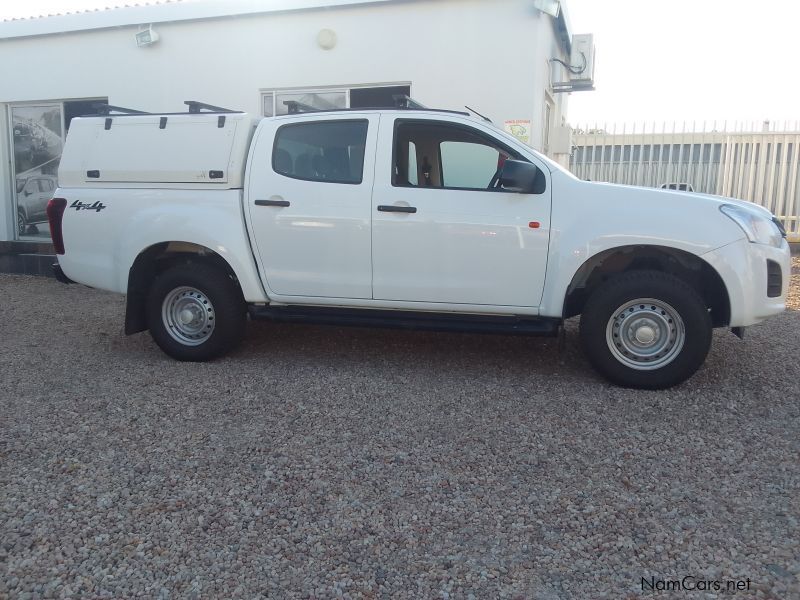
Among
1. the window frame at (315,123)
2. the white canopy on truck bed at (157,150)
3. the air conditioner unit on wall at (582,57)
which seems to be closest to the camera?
the window frame at (315,123)

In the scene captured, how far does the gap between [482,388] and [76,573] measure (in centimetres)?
292

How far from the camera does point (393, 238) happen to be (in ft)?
16.1

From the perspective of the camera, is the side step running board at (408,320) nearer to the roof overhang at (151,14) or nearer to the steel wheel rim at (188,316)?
the steel wheel rim at (188,316)

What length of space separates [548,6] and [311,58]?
3.16 metres

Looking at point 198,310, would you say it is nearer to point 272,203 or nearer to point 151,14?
point 272,203

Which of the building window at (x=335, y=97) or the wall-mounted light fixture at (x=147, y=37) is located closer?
the building window at (x=335, y=97)

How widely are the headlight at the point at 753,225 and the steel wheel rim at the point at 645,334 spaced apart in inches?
28.0

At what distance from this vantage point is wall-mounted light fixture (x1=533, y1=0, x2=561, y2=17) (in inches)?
315

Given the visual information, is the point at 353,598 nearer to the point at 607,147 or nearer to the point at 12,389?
the point at 12,389

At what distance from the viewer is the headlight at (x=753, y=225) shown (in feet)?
14.7

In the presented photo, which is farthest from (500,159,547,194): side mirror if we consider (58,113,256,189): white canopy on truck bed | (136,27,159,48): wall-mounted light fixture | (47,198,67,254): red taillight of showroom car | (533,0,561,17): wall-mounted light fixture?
(136,27,159,48): wall-mounted light fixture

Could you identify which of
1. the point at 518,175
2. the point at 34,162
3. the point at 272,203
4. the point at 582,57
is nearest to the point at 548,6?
the point at 582,57

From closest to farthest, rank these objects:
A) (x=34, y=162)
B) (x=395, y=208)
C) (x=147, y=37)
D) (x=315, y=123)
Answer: (x=395, y=208)
(x=315, y=123)
(x=147, y=37)
(x=34, y=162)

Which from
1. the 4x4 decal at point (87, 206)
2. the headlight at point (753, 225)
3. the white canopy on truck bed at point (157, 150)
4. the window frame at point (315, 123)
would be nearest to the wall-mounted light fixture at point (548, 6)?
the window frame at point (315, 123)
